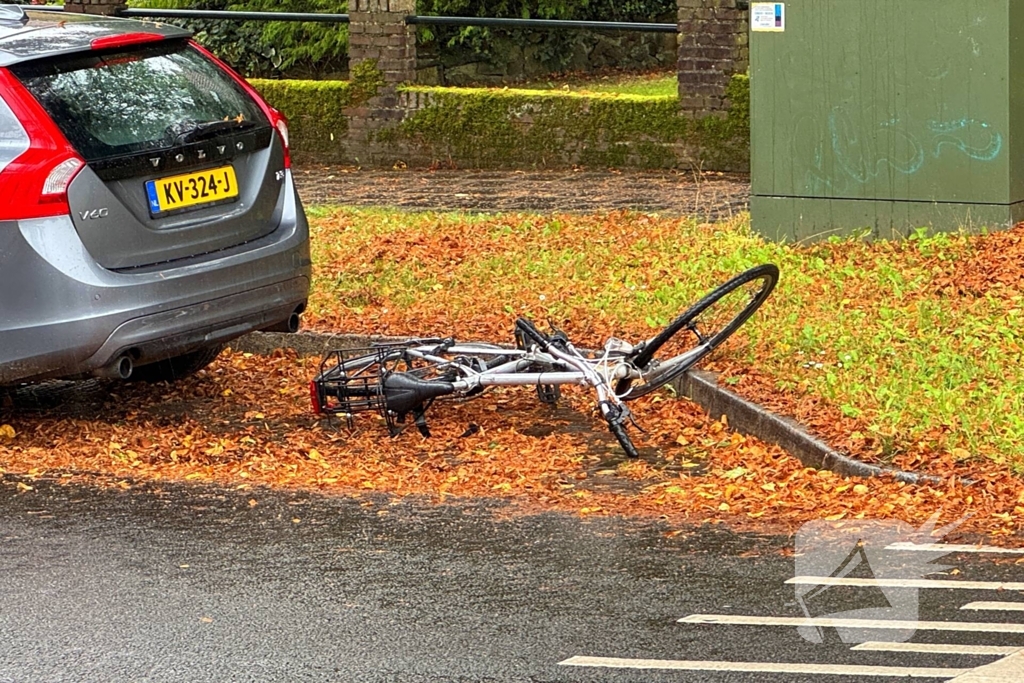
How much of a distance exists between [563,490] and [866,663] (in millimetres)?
1975

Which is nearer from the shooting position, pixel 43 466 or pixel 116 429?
pixel 43 466

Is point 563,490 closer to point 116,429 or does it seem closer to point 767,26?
point 116,429

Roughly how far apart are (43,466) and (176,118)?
157cm

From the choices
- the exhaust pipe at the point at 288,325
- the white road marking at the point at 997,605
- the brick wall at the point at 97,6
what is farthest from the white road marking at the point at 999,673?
the brick wall at the point at 97,6

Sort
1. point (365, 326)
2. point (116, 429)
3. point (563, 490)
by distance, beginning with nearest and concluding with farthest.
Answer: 1. point (563, 490)
2. point (116, 429)
3. point (365, 326)

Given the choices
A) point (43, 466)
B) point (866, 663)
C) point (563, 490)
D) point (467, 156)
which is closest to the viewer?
point (866, 663)

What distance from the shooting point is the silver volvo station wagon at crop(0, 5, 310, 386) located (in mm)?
6773

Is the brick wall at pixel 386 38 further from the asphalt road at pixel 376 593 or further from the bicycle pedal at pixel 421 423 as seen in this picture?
the asphalt road at pixel 376 593

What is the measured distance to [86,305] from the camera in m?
6.80

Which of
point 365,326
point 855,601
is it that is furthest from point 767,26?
point 855,601

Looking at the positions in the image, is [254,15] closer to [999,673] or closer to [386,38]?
[386,38]

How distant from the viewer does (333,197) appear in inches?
534

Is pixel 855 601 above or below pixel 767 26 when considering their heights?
below
